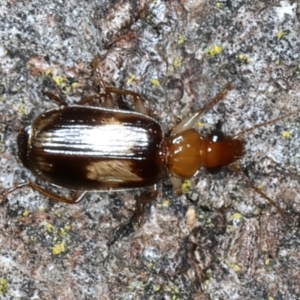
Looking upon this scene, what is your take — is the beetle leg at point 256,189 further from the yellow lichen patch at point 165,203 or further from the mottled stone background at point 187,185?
the yellow lichen patch at point 165,203

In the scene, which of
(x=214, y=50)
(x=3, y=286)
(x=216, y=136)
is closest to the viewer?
(x=3, y=286)

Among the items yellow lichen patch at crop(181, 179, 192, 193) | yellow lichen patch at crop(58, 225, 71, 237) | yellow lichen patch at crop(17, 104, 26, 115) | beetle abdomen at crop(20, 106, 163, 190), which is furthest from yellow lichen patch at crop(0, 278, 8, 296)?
yellow lichen patch at crop(181, 179, 192, 193)

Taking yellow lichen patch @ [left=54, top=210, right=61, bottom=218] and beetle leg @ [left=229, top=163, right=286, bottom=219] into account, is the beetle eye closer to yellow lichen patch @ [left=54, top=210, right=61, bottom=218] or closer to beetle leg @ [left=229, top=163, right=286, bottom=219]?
beetle leg @ [left=229, top=163, right=286, bottom=219]

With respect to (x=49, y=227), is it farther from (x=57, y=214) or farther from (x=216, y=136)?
(x=216, y=136)

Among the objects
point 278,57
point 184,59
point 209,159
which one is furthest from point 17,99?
point 278,57

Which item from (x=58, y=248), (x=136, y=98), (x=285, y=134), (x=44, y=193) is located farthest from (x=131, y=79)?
(x=58, y=248)

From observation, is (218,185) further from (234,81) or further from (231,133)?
(234,81)

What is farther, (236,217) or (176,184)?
(176,184)
